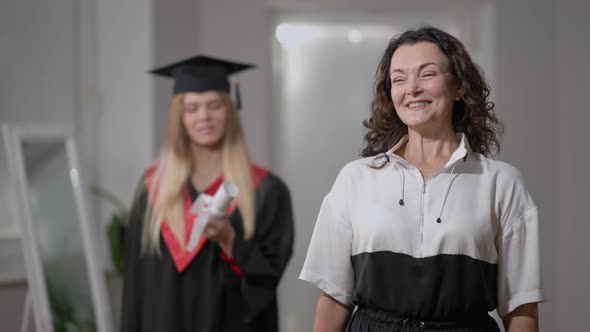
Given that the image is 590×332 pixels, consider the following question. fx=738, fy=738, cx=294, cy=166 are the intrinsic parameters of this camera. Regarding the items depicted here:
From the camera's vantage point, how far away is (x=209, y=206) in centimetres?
258

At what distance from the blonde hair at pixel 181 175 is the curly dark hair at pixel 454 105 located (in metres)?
1.01

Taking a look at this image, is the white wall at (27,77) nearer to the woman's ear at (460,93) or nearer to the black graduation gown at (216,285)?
the black graduation gown at (216,285)

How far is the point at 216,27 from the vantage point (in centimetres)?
445

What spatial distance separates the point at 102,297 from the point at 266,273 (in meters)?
1.20

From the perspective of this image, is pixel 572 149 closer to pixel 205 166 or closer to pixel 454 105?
pixel 205 166

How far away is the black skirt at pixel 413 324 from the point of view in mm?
1624

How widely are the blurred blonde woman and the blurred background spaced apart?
1046mm

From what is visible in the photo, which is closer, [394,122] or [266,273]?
[394,122]

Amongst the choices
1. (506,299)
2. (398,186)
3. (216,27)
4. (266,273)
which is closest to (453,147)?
(398,186)

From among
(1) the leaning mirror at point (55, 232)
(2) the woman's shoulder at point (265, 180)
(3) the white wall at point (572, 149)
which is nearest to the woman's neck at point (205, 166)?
(2) the woman's shoulder at point (265, 180)

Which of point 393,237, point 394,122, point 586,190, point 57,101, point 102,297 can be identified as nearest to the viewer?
point 393,237

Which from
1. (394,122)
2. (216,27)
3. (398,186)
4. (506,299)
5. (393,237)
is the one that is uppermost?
(216,27)

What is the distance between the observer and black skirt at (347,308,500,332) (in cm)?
162

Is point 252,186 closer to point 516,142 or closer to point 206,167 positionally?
point 206,167
